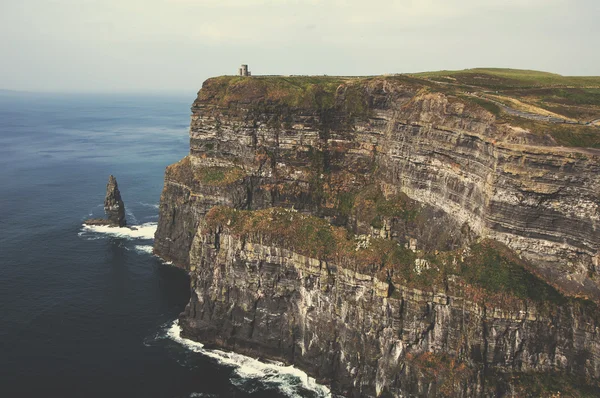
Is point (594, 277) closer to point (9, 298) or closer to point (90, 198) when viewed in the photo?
point (9, 298)

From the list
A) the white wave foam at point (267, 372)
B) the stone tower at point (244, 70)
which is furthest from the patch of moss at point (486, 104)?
the stone tower at point (244, 70)

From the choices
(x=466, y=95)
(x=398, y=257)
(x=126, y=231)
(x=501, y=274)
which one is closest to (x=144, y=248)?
(x=126, y=231)

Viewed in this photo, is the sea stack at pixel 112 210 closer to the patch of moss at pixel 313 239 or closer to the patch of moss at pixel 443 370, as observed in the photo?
the patch of moss at pixel 313 239

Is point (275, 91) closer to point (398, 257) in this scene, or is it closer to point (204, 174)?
point (204, 174)

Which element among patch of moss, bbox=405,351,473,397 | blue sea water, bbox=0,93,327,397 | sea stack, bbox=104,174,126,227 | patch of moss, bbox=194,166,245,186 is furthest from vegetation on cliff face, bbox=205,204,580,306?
sea stack, bbox=104,174,126,227

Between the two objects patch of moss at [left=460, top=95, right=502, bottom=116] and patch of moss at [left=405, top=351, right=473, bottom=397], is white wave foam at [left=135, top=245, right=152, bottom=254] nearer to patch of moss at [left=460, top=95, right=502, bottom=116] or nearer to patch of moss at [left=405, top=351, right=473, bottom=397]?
patch of moss at [left=405, top=351, right=473, bottom=397]

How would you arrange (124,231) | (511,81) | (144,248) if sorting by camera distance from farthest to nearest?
(124,231), (144,248), (511,81)
